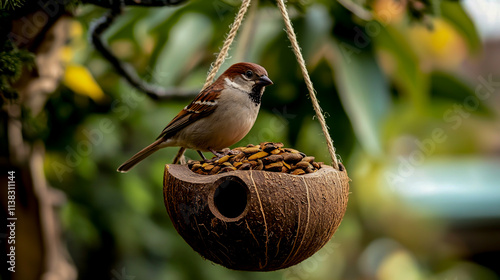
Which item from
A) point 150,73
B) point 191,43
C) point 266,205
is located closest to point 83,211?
point 150,73

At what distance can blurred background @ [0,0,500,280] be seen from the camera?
269cm

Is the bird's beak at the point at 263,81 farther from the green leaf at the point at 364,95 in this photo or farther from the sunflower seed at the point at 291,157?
the green leaf at the point at 364,95

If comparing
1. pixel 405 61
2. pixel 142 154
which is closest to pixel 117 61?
pixel 142 154

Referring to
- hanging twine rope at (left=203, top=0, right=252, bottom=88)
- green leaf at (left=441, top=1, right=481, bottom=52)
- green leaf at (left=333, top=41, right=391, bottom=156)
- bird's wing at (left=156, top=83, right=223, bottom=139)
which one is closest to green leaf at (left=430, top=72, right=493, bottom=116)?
green leaf at (left=441, top=1, right=481, bottom=52)

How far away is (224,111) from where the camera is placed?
2.02m

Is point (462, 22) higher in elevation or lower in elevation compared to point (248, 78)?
higher

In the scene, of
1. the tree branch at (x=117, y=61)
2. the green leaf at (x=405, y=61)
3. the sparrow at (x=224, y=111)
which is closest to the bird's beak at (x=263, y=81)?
the sparrow at (x=224, y=111)

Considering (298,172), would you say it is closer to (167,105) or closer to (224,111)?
(224,111)

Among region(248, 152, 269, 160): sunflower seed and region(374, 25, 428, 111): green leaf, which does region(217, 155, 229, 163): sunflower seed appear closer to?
region(248, 152, 269, 160): sunflower seed

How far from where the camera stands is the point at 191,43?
3.19 meters

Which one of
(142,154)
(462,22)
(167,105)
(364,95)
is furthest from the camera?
(167,105)

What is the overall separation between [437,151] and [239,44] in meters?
2.98

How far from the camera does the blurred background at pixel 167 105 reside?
8.82 ft

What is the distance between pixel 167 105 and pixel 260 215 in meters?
1.98
